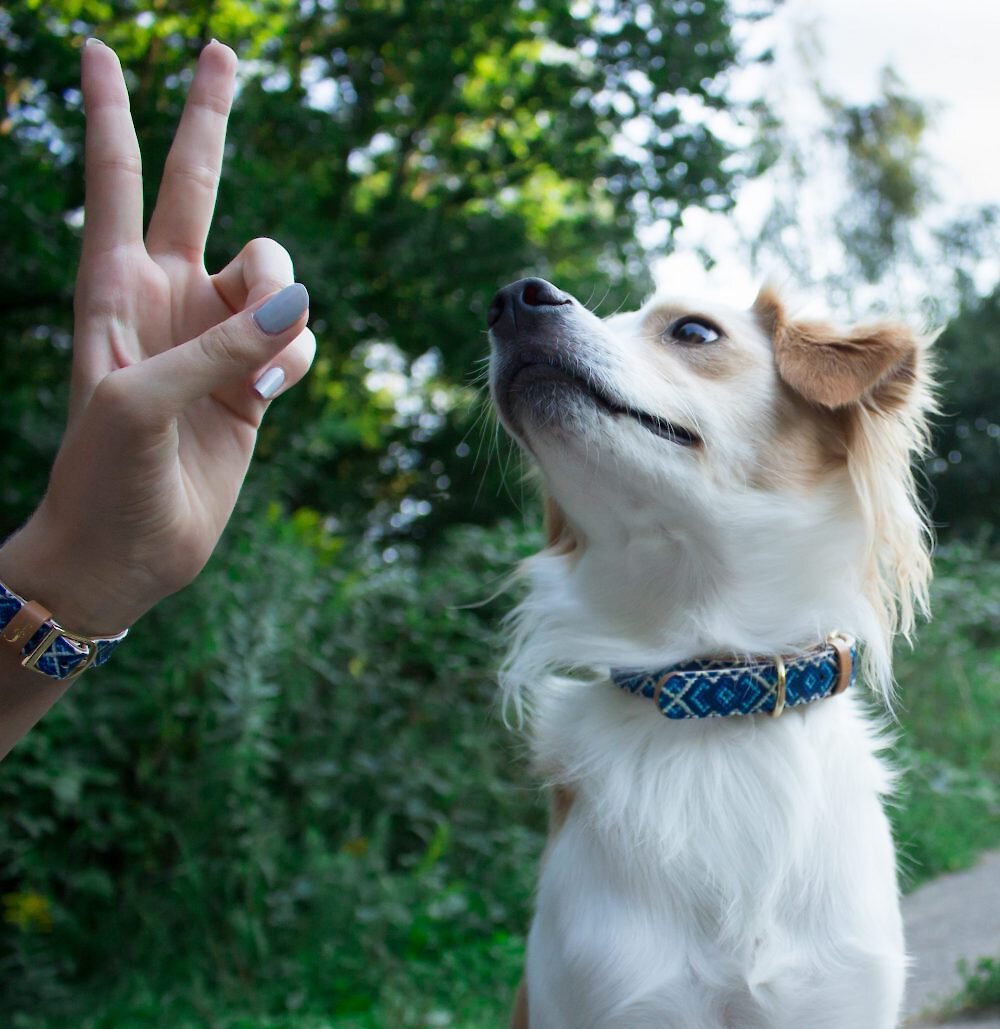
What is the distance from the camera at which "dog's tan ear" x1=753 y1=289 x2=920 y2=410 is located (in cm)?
227

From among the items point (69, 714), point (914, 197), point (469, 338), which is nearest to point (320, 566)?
point (69, 714)

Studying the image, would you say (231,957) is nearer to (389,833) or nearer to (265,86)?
(389,833)

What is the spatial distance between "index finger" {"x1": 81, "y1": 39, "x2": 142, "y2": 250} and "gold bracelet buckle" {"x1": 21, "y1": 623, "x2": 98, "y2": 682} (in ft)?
1.87

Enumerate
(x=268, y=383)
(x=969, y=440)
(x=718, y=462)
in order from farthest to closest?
(x=969, y=440)
(x=718, y=462)
(x=268, y=383)

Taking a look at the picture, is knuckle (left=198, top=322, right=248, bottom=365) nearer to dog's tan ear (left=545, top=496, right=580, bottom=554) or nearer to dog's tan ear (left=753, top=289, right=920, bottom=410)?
dog's tan ear (left=545, top=496, right=580, bottom=554)

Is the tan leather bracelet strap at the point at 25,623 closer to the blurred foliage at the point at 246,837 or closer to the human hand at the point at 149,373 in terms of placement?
the human hand at the point at 149,373

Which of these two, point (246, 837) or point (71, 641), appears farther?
point (246, 837)

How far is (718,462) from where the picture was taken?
7.12 ft

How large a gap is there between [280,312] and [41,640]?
582mm

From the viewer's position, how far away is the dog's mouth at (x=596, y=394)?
6.89ft

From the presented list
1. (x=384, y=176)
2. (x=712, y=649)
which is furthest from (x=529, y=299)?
(x=384, y=176)

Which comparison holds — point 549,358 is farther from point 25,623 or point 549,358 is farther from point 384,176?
point 384,176

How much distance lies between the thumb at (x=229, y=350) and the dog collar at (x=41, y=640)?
393 mm

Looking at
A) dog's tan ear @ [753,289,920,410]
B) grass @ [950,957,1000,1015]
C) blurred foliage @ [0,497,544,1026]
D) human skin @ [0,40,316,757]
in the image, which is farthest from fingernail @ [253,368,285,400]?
grass @ [950,957,1000,1015]
